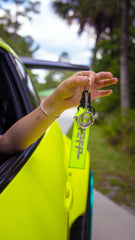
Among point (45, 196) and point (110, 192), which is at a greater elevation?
point (45, 196)

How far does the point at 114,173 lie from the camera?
482 centimetres

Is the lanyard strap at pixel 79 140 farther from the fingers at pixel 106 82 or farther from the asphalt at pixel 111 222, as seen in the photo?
the asphalt at pixel 111 222

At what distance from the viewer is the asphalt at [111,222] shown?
265cm

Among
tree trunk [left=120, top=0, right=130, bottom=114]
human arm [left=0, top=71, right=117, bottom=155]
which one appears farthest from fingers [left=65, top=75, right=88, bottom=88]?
tree trunk [left=120, top=0, right=130, bottom=114]

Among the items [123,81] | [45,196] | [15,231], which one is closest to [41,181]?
[45,196]

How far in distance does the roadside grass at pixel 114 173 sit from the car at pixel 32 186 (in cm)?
154

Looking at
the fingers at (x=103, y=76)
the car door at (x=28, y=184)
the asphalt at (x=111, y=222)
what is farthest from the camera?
the asphalt at (x=111, y=222)

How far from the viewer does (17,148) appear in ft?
3.92

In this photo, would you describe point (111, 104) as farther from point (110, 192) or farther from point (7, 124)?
point (7, 124)

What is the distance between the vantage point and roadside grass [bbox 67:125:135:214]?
3.81m

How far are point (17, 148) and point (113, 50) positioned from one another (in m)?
8.45

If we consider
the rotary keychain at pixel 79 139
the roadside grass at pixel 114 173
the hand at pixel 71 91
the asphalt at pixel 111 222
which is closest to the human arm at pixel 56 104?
the hand at pixel 71 91

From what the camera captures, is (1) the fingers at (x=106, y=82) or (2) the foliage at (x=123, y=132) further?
(2) the foliage at (x=123, y=132)

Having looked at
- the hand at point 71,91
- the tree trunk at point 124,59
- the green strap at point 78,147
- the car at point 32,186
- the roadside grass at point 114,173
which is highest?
the tree trunk at point 124,59
